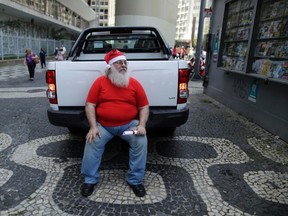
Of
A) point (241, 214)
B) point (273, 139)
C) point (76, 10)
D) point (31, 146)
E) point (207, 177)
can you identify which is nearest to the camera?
point (241, 214)

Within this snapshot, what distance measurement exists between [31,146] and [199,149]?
2707mm

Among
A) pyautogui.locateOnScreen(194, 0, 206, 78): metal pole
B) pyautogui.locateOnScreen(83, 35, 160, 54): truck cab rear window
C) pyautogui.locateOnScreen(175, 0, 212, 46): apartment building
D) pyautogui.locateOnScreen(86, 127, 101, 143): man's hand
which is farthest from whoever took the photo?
pyautogui.locateOnScreen(175, 0, 212, 46): apartment building

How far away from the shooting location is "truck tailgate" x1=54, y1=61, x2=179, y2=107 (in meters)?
3.12

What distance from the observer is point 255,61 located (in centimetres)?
567

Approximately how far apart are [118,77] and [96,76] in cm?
49

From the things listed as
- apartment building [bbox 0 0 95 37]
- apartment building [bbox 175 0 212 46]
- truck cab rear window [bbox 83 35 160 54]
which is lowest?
truck cab rear window [bbox 83 35 160 54]

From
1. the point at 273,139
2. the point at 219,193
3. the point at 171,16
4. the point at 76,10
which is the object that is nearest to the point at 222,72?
the point at 273,139

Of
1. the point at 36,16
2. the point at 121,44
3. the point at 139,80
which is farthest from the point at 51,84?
the point at 36,16

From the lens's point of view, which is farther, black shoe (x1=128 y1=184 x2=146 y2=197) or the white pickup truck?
the white pickup truck

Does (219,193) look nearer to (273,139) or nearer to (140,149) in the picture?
(140,149)

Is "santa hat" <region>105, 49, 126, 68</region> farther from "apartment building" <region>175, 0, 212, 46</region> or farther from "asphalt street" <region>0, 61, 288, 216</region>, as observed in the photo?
"apartment building" <region>175, 0, 212, 46</region>

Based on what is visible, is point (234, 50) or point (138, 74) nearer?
point (138, 74)

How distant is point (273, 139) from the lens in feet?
15.1

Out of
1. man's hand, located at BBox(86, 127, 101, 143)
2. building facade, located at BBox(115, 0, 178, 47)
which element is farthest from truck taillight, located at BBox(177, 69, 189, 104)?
building facade, located at BBox(115, 0, 178, 47)
